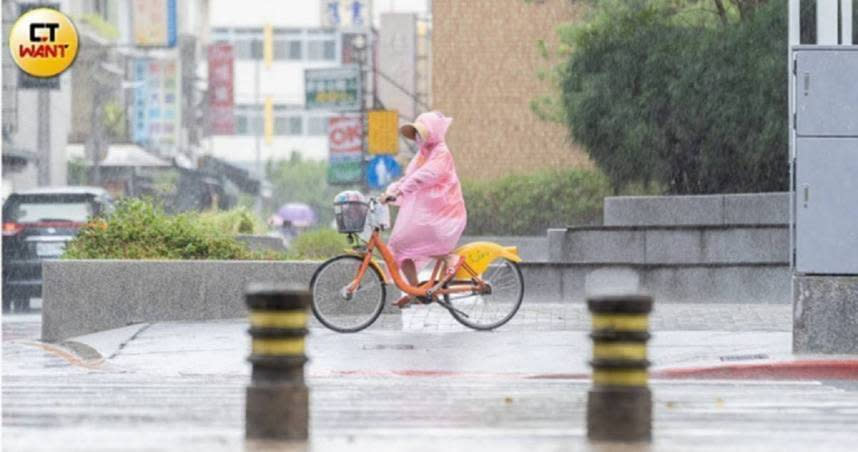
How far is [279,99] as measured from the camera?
145 meters

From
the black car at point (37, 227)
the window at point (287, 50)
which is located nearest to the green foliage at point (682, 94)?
the black car at point (37, 227)

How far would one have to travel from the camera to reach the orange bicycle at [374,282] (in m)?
17.8

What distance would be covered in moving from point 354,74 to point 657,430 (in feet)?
158

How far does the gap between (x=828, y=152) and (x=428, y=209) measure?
12.7 feet

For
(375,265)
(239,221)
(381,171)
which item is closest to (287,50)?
(381,171)

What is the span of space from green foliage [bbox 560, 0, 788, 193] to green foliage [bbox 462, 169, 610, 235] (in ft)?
27.3

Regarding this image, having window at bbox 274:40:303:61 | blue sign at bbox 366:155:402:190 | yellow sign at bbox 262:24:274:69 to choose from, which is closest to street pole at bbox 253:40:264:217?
yellow sign at bbox 262:24:274:69

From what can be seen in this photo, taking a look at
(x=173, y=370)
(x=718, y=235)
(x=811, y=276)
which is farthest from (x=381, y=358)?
(x=718, y=235)

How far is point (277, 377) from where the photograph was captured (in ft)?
31.2

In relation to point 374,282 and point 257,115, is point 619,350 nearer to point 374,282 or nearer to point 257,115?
point 374,282

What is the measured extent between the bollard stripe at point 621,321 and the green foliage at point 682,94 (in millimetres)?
18885

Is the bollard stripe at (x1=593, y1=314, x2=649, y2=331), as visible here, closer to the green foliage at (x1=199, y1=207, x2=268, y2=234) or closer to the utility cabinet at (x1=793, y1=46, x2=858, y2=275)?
the utility cabinet at (x1=793, y1=46, x2=858, y2=275)

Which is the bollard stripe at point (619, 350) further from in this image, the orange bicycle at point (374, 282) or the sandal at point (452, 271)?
the sandal at point (452, 271)

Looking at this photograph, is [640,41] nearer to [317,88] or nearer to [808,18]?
[808,18]
